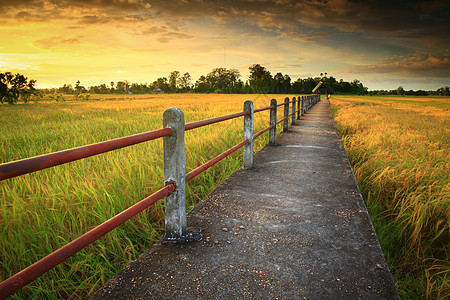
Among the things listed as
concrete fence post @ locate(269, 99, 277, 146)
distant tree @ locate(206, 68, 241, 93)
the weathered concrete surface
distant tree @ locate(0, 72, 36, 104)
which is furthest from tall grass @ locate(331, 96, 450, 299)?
distant tree @ locate(206, 68, 241, 93)

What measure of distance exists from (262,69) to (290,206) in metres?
124

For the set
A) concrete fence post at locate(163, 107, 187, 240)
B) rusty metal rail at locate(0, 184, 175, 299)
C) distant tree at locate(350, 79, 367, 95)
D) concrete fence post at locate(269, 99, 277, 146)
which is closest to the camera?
rusty metal rail at locate(0, 184, 175, 299)

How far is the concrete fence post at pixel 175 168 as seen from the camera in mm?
2003

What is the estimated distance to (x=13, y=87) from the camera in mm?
24312

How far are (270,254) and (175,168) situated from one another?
37.8 inches

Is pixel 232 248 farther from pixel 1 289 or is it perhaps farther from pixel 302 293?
pixel 1 289

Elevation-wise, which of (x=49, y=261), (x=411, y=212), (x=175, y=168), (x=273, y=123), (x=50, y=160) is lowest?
(x=411, y=212)

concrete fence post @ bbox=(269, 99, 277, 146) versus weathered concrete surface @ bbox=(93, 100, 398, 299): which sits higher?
concrete fence post @ bbox=(269, 99, 277, 146)

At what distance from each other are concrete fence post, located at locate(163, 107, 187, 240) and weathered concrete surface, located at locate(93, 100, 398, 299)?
0.61 feet

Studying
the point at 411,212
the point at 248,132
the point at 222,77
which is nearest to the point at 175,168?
the point at 248,132

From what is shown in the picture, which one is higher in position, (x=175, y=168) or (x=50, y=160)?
(x=50, y=160)

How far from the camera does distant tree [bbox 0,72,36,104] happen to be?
23344 millimetres

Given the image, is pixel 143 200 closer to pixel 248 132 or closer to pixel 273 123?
pixel 248 132

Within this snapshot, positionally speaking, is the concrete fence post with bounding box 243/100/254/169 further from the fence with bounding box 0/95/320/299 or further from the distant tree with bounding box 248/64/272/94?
the distant tree with bounding box 248/64/272/94
